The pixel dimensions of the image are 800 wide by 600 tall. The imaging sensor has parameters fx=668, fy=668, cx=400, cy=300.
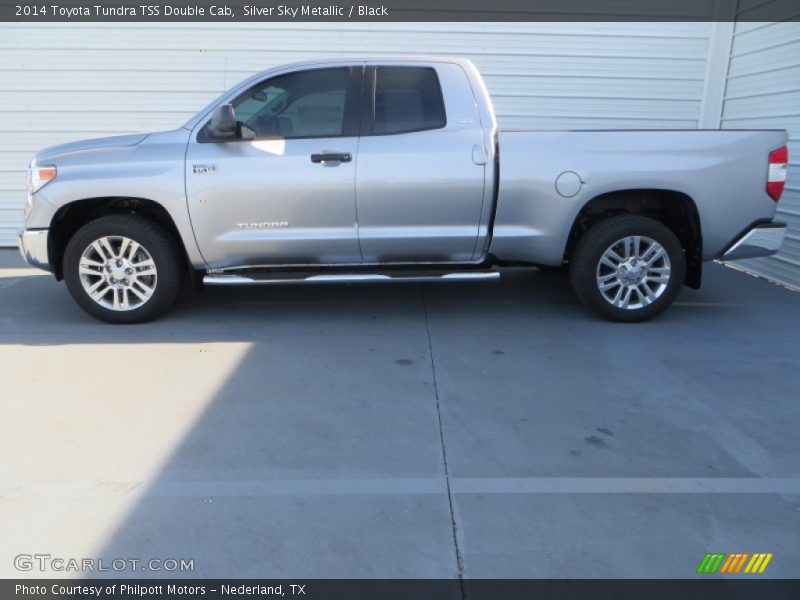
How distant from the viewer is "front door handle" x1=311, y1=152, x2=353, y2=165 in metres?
5.00

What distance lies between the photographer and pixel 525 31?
814cm

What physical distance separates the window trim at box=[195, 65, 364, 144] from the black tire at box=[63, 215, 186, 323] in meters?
0.82

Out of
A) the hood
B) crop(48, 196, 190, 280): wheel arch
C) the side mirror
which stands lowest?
→ crop(48, 196, 190, 280): wheel arch

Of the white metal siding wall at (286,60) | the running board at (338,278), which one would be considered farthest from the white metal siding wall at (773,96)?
the running board at (338,278)

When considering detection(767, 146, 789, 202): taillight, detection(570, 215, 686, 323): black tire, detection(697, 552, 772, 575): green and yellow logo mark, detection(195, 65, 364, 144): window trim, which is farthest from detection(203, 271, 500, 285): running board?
detection(697, 552, 772, 575): green and yellow logo mark

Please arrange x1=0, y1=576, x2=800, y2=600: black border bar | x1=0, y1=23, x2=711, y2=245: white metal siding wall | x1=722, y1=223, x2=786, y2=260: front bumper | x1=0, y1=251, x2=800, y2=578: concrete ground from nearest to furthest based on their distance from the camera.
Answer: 1. x1=0, y1=576, x2=800, y2=600: black border bar
2. x1=0, y1=251, x2=800, y2=578: concrete ground
3. x1=722, y1=223, x2=786, y2=260: front bumper
4. x1=0, y1=23, x2=711, y2=245: white metal siding wall

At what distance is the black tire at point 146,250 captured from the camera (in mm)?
5160

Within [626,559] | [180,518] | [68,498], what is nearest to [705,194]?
[626,559]

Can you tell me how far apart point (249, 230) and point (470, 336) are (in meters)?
1.89

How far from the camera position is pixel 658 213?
5.56 meters

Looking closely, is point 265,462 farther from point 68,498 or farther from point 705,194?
point 705,194

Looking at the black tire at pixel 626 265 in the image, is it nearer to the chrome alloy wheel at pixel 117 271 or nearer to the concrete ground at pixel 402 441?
the concrete ground at pixel 402 441

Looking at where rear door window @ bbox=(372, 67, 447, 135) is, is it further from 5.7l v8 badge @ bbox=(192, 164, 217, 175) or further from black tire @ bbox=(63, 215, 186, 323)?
black tire @ bbox=(63, 215, 186, 323)

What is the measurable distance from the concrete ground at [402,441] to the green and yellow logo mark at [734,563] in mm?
40
